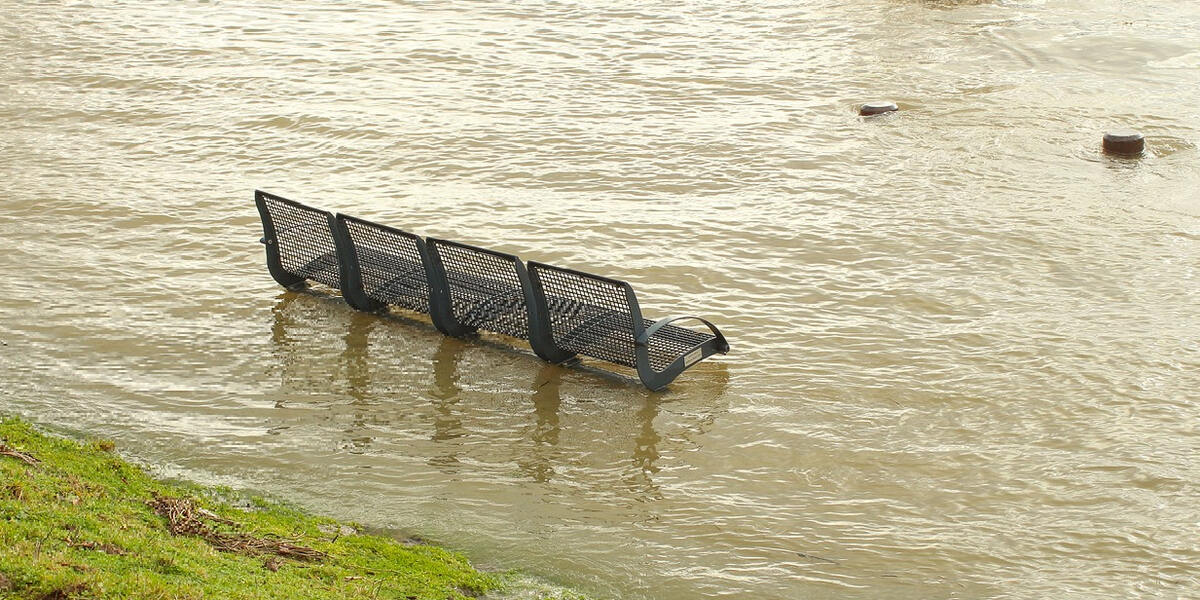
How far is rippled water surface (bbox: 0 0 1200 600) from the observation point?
28.0 feet

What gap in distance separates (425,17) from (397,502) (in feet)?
57.1

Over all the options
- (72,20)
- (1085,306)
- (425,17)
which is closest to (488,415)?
(1085,306)

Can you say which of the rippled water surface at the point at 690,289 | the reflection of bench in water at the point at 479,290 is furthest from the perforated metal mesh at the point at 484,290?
the rippled water surface at the point at 690,289

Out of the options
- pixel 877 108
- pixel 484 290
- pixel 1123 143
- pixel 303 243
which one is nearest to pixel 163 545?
pixel 484 290

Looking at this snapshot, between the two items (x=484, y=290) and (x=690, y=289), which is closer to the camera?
(x=484, y=290)

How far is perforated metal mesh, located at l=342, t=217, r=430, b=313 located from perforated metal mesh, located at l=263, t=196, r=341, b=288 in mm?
407

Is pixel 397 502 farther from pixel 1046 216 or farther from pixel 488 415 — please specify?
pixel 1046 216

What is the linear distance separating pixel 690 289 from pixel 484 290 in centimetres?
240

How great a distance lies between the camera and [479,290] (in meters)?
11.1

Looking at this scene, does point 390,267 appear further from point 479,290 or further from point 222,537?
point 222,537

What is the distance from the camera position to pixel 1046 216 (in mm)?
14133

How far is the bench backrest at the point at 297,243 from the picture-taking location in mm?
11945

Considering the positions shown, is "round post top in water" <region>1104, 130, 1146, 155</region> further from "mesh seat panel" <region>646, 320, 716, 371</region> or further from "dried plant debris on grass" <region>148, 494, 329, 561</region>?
"dried plant debris on grass" <region>148, 494, 329, 561</region>

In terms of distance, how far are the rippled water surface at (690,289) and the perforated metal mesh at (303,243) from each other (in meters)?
0.36
